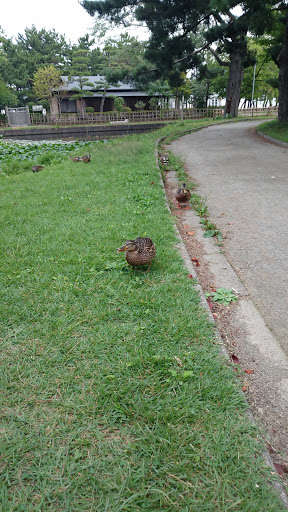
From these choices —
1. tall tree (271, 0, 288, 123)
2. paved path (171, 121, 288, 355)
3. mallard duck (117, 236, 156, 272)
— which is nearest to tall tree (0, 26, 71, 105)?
tall tree (271, 0, 288, 123)

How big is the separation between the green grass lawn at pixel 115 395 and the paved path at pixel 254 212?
0.67 meters

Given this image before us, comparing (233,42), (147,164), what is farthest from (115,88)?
(147,164)

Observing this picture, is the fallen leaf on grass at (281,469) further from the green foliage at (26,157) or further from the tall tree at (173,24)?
the tall tree at (173,24)

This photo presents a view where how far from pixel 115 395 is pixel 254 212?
3.90m

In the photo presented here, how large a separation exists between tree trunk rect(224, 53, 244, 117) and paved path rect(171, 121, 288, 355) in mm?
15077

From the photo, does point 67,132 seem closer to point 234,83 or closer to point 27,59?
point 234,83

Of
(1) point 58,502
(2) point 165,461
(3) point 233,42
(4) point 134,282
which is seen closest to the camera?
(1) point 58,502

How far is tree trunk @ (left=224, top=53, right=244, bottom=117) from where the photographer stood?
74.0 ft

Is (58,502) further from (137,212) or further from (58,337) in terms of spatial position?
(137,212)

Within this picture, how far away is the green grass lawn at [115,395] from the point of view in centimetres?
145

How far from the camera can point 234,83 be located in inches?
926

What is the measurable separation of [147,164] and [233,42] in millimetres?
8428

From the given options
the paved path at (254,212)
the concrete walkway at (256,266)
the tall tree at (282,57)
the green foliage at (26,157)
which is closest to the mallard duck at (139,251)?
the concrete walkway at (256,266)

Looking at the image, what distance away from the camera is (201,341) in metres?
2.27
